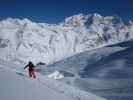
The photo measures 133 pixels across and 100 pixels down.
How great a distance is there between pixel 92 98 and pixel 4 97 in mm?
9364

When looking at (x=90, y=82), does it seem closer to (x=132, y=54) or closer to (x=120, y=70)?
(x=120, y=70)

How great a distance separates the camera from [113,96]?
28.3 meters

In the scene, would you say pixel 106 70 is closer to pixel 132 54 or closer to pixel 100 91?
A: pixel 132 54

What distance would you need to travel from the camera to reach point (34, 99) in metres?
19.9

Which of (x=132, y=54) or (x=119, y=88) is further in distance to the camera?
(x=132, y=54)

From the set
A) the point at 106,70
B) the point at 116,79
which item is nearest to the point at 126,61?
the point at 106,70

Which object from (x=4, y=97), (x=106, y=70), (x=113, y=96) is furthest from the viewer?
(x=106, y=70)

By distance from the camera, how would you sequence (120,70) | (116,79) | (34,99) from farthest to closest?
1. (120,70)
2. (116,79)
3. (34,99)

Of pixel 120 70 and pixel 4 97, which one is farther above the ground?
pixel 120 70

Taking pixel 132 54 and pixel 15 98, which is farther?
pixel 132 54

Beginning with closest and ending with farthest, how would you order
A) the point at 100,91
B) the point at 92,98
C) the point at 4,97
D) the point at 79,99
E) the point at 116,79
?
1. the point at 4,97
2. the point at 79,99
3. the point at 92,98
4. the point at 100,91
5. the point at 116,79

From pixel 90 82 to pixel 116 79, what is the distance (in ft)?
11.5

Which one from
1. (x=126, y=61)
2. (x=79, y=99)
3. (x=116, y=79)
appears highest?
(x=126, y=61)

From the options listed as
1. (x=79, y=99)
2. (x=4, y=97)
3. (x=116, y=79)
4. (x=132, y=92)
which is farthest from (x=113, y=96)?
(x=4, y=97)
